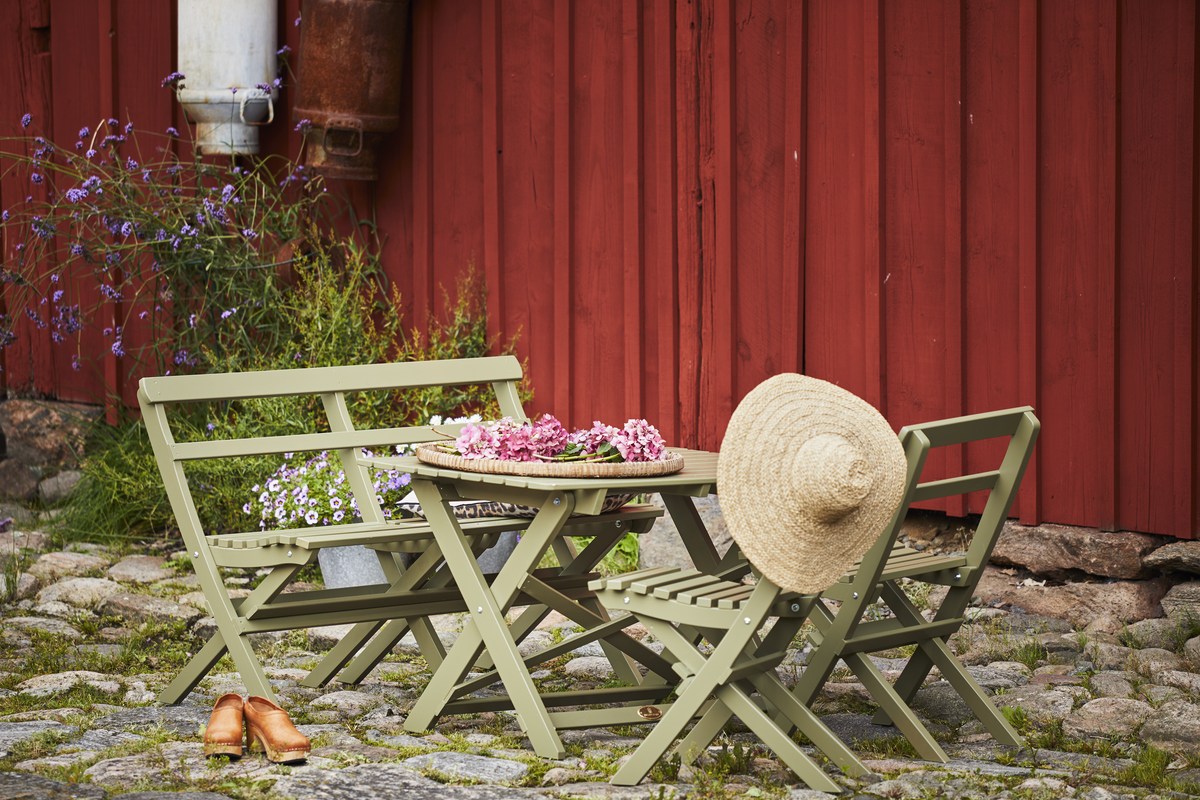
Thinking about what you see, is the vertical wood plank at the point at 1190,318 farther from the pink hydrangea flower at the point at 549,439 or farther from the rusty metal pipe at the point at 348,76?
Answer: the rusty metal pipe at the point at 348,76

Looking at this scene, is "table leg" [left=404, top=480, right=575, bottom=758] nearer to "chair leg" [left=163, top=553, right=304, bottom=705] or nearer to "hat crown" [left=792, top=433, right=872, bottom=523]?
"chair leg" [left=163, top=553, right=304, bottom=705]

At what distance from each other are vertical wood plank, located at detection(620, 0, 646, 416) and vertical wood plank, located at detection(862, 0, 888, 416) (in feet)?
3.92

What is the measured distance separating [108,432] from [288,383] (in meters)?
4.14

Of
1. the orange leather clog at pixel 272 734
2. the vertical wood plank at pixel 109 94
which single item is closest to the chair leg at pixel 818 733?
the orange leather clog at pixel 272 734

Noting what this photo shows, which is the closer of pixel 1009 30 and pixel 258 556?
pixel 258 556

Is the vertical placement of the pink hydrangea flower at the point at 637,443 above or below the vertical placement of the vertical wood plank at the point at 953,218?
below

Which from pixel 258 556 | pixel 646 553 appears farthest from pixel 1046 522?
pixel 258 556

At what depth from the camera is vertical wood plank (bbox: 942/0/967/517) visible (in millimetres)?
5773

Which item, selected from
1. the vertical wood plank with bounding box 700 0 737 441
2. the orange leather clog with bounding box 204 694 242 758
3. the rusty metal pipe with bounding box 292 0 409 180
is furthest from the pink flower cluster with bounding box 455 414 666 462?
the rusty metal pipe with bounding box 292 0 409 180

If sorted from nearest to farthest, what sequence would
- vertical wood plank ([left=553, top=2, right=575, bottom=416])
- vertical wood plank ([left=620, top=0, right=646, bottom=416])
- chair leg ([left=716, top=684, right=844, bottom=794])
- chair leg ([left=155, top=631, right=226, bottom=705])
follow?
1. chair leg ([left=716, top=684, right=844, bottom=794])
2. chair leg ([left=155, top=631, right=226, bottom=705])
3. vertical wood plank ([left=620, top=0, right=646, bottom=416])
4. vertical wood plank ([left=553, top=2, right=575, bottom=416])

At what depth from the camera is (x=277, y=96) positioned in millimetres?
8047

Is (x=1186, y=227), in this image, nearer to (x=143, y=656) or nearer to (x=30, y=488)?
(x=143, y=656)

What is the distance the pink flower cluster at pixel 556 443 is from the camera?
3994mm

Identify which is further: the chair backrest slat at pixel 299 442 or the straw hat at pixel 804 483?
the chair backrest slat at pixel 299 442
